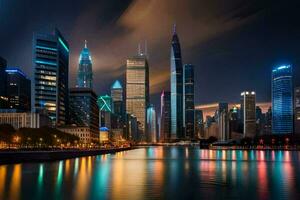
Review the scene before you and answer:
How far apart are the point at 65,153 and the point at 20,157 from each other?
105ft

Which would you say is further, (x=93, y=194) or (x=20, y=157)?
(x=20, y=157)

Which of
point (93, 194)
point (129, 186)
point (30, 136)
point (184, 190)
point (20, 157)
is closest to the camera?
point (93, 194)

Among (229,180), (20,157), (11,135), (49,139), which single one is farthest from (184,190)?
(49,139)

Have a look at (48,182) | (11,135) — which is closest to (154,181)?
(48,182)

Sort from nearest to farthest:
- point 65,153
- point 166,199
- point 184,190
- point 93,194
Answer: point 166,199
point 93,194
point 184,190
point 65,153

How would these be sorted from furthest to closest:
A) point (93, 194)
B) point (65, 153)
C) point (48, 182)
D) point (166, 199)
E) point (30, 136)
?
point (30, 136), point (65, 153), point (48, 182), point (93, 194), point (166, 199)

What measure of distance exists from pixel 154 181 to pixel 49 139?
351 ft

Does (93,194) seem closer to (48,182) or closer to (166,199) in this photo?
(166,199)

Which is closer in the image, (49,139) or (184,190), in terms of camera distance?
(184,190)

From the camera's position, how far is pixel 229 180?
205ft

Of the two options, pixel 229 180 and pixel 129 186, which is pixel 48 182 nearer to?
pixel 129 186

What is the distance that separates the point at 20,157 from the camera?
110 m

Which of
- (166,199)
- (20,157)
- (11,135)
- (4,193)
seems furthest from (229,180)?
(11,135)

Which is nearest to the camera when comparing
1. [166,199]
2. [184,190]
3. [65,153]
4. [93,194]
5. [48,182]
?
[166,199]
